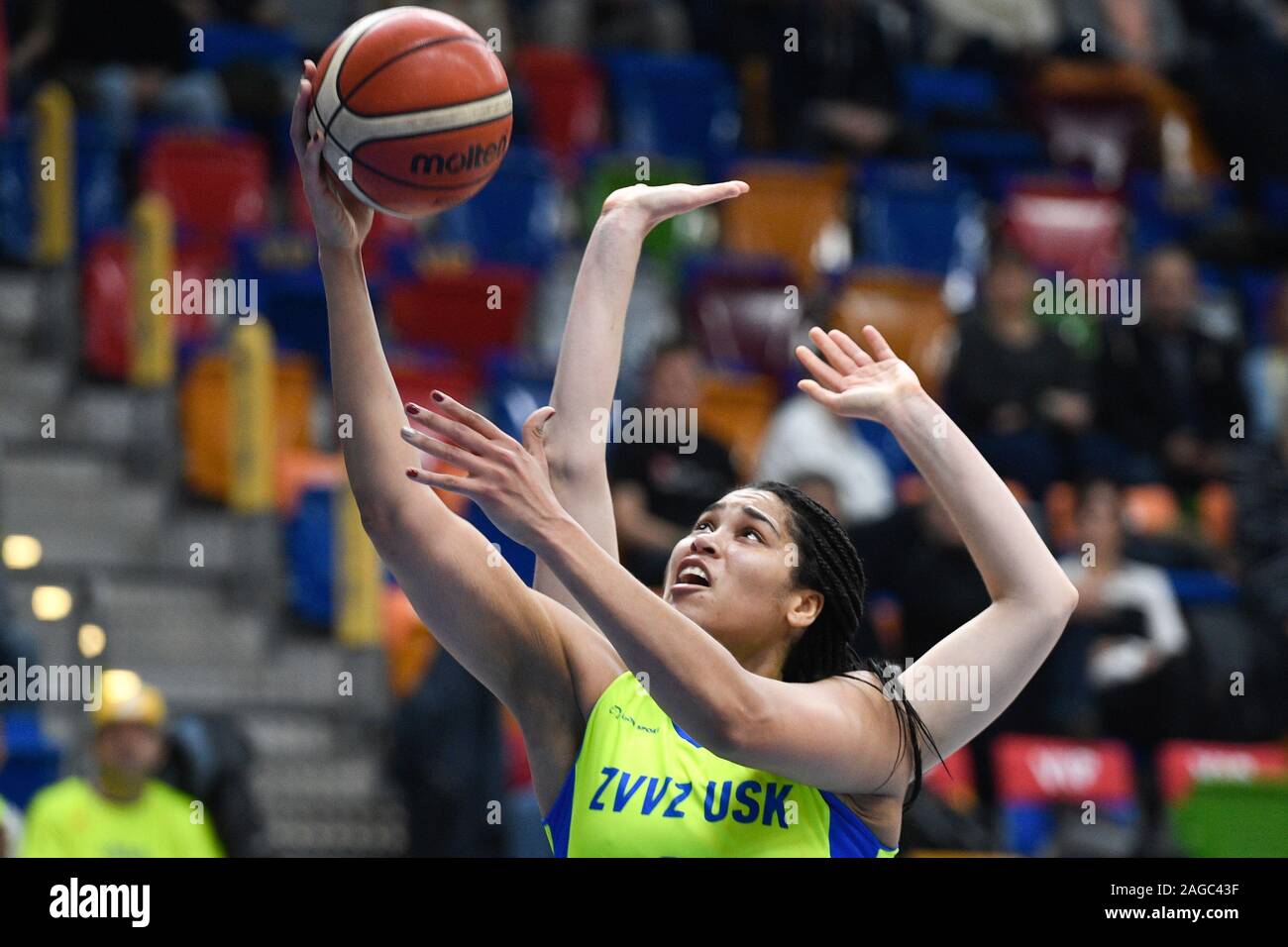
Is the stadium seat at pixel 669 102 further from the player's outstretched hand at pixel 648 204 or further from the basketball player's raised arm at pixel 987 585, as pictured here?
the basketball player's raised arm at pixel 987 585

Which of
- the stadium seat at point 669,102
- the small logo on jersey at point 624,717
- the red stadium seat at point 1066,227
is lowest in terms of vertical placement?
the small logo on jersey at point 624,717

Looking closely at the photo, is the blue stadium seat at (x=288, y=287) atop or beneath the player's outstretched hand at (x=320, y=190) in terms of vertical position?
atop

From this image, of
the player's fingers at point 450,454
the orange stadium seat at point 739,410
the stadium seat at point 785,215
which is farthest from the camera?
the stadium seat at point 785,215

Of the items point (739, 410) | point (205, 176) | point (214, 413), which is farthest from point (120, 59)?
point (739, 410)

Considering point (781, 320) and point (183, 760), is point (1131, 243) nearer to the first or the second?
point (781, 320)

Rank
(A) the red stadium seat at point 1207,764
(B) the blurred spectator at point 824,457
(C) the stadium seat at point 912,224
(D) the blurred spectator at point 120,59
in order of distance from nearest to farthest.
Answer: (A) the red stadium seat at point 1207,764 < (B) the blurred spectator at point 824,457 < (D) the blurred spectator at point 120,59 < (C) the stadium seat at point 912,224

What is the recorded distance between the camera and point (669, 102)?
11.4 meters

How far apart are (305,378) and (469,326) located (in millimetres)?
960

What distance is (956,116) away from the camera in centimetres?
1199

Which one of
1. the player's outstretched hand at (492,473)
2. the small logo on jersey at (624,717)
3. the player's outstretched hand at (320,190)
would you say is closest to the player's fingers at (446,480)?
the player's outstretched hand at (492,473)

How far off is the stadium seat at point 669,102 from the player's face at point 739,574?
810 cm

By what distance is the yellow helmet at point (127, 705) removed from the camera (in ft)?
22.0

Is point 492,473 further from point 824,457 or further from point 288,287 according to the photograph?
point 288,287

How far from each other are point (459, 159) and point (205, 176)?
6535mm
